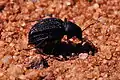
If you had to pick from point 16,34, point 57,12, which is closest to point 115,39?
point 57,12

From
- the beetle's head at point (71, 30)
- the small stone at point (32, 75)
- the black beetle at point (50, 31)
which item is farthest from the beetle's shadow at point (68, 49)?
the small stone at point (32, 75)

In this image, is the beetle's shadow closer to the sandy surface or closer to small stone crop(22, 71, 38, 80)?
the sandy surface

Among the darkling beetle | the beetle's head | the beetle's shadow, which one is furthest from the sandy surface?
the beetle's head

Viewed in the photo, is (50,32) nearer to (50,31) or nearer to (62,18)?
(50,31)

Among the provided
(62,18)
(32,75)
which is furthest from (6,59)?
(62,18)

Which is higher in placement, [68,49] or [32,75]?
[68,49]
